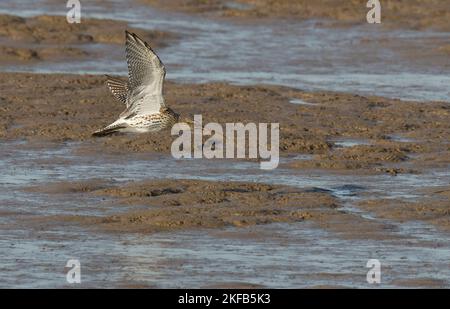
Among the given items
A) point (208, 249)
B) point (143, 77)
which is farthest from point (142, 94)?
point (208, 249)

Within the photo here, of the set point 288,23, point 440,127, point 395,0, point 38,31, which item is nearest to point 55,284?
point 440,127

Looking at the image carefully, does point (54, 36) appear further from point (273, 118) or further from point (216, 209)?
point (216, 209)

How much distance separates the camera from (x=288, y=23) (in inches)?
928

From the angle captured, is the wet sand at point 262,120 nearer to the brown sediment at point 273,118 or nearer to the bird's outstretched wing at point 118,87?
the brown sediment at point 273,118

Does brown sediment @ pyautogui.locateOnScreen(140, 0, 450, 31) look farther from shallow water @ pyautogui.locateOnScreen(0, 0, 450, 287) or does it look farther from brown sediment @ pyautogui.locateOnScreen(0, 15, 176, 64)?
brown sediment @ pyautogui.locateOnScreen(0, 15, 176, 64)

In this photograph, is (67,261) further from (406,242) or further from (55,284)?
(406,242)

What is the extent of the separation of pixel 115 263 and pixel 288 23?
13.8 meters

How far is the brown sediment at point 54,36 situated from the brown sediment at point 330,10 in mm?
2445

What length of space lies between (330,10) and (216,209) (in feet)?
42.1

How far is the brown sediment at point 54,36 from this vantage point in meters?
20.2

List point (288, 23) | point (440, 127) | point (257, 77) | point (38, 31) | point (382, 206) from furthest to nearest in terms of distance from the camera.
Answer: point (288, 23), point (38, 31), point (257, 77), point (440, 127), point (382, 206)

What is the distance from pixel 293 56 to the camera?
2053 centimetres

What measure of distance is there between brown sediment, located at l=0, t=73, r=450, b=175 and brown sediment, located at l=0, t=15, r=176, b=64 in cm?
184
